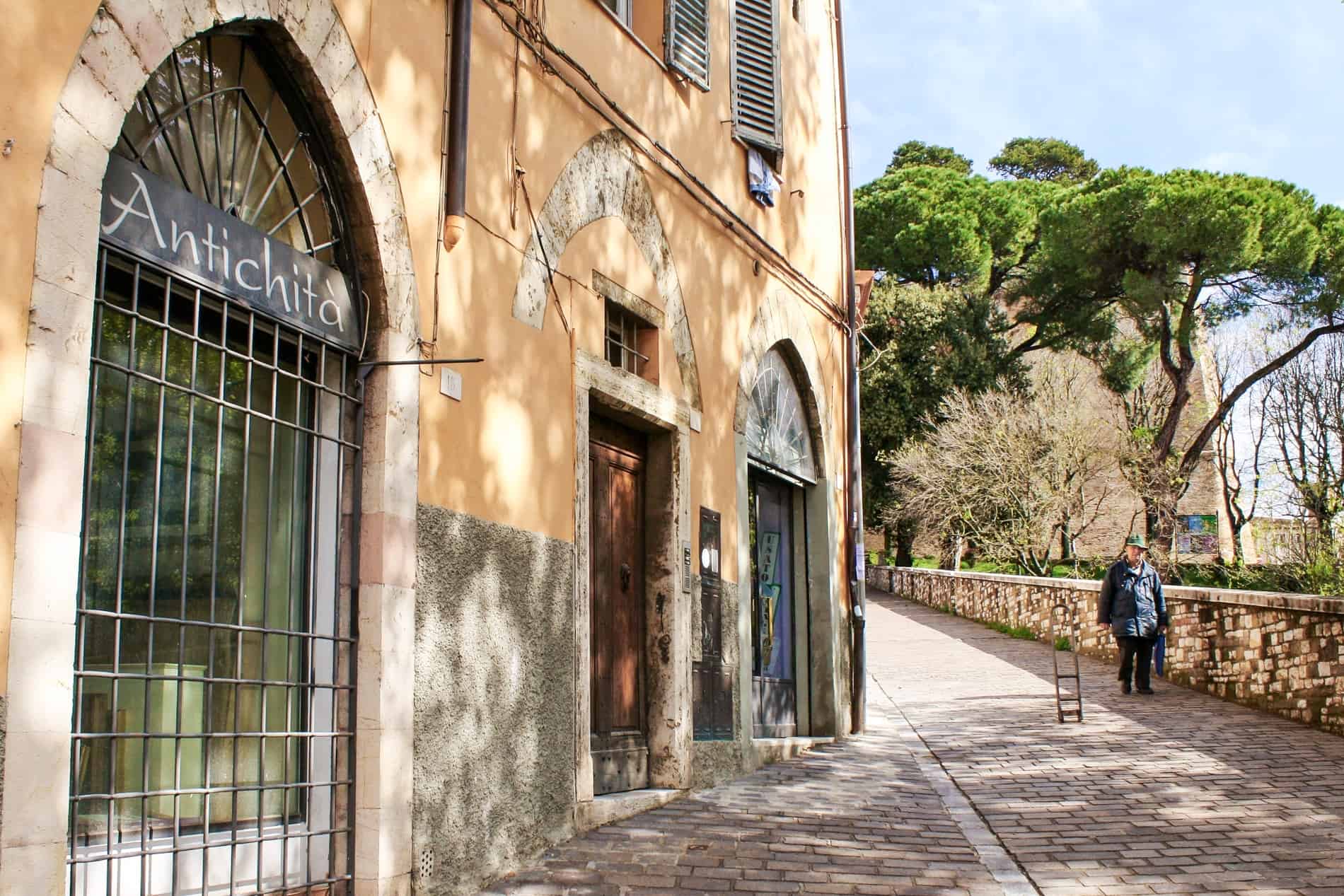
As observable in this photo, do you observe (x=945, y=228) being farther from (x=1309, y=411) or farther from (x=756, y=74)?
(x=756, y=74)

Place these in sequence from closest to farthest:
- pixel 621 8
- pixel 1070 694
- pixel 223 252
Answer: pixel 223 252, pixel 621 8, pixel 1070 694

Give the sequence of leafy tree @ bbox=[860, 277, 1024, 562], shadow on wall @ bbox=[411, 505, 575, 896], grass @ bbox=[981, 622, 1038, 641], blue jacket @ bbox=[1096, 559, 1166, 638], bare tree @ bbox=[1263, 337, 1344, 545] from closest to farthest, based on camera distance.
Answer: shadow on wall @ bbox=[411, 505, 575, 896]
blue jacket @ bbox=[1096, 559, 1166, 638]
grass @ bbox=[981, 622, 1038, 641]
bare tree @ bbox=[1263, 337, 1344, 545]
leafy tree @ bbox=[860, 277, 1024, 562]

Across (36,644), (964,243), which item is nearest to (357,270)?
(36,644)

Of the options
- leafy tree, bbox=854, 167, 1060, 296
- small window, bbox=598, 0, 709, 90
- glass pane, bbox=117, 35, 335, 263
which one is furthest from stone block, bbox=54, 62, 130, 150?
leafy tree, bbox=854, 167, 1060, 296

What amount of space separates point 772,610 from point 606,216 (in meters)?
4.60

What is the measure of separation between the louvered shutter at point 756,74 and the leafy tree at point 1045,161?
45.1 m

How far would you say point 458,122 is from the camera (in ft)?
19.7

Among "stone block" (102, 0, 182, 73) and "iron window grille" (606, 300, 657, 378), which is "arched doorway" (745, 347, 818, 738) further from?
"stone block" (102, 0, 182, 73)

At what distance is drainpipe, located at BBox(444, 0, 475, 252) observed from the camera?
597cm

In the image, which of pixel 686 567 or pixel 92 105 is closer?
pixel 92 105

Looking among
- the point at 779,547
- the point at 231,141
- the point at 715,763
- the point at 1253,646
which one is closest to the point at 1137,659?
the point at 1253,646

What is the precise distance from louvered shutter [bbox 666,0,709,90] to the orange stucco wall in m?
0.12

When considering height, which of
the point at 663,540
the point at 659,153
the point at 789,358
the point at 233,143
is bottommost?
the point at 663,540

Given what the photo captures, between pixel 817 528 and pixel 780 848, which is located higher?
pixel 817 528
